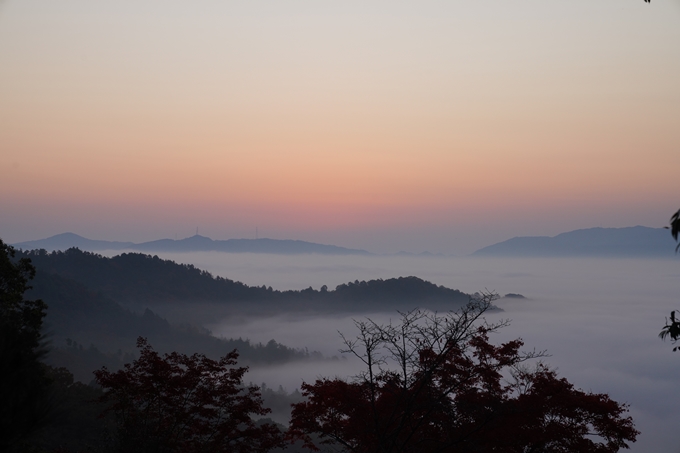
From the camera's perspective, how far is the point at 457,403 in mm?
10930

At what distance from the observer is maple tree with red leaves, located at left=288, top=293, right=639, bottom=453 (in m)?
11.3

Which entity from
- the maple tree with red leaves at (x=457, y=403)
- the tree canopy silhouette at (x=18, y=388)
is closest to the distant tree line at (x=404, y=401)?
the maple tree with red leaves at (x=457, y=403)

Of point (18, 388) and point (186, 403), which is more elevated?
point (18, 388)

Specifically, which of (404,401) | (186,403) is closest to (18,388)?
(404,401)

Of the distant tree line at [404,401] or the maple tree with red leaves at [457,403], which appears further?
the maple tree with red leaves at [457,403]

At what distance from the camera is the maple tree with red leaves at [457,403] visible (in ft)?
37.2

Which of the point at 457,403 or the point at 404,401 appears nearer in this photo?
the point at 457,403

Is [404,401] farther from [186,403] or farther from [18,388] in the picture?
[18,388]

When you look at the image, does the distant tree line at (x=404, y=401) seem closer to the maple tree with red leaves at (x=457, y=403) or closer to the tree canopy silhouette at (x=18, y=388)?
the maple tree with red leaves at (x=457, y=403)

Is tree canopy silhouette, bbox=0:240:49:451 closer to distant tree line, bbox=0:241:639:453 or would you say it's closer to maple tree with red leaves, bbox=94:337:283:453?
distant tree line, bbox=0:241:639:453

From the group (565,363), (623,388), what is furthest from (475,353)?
(565,363)

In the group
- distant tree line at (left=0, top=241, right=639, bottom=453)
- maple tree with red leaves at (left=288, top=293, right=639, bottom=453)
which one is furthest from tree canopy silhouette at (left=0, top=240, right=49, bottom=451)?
maple tree with red leaves at (left=288, top=293, right=639, bottom=453)

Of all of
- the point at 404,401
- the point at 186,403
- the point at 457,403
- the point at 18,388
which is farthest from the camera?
the point at 186,403

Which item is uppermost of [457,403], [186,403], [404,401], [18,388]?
→ [18,388]
